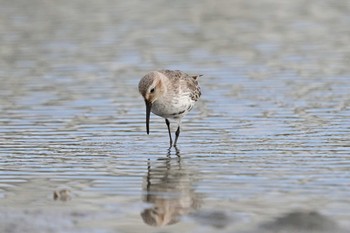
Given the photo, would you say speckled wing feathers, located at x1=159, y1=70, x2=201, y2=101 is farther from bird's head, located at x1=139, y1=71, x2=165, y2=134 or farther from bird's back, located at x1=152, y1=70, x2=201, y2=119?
bird's head, located at x1=139, y1=71, x2=165, y2=134

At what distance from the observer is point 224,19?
1221 inches

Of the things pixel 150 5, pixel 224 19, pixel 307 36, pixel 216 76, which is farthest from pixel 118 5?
pixel 216 76

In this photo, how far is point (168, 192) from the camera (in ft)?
37.3

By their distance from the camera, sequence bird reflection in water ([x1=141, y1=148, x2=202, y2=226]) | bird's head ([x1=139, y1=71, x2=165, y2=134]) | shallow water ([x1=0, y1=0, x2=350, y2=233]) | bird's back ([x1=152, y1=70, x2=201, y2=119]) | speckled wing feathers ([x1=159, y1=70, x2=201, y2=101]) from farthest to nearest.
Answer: speckled wing feathers ([x1=159, y1=70, x2=201, y2=101]) → bird's back ([x1=152, y1=70, x2=201, y2=119]) → bird's head ([x1=139, y1=71, x2=165, y2=134]) → shallow water ([x1=0, y1=0, x2=350, y2=233]) → bird reflection in water ([x1=141, y1=148, x2=202, y2=226])

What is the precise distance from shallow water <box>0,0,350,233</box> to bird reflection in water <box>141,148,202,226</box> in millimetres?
22

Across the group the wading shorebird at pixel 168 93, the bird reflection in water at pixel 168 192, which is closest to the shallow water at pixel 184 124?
the bird reflection in water at pixel 168 192

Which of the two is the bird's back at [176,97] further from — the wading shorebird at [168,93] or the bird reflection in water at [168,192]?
the bird reflection in water at [168,192]

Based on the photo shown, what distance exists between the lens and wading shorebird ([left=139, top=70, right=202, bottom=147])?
47.3 feet

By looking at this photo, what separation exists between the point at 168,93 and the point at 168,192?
3.76 meters

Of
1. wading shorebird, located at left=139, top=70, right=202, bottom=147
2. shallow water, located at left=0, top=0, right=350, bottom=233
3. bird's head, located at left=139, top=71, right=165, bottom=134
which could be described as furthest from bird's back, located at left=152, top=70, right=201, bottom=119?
shallow water, located at left=0, top=0, right=350, bottom=233

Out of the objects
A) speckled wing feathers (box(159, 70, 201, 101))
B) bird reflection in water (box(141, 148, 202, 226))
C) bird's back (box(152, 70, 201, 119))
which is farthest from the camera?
speckled wing feathers (box(159, 70, 201, 101))

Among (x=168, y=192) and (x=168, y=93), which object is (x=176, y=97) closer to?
(x=168, y=93)

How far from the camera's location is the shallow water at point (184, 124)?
403 inches

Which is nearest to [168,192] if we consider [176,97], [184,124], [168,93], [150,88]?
[150,88]
